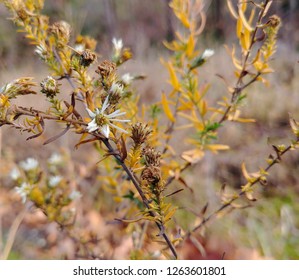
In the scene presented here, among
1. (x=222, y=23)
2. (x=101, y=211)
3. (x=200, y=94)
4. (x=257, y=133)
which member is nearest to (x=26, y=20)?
(x=200, y=94)

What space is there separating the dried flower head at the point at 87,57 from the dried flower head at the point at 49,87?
4cm

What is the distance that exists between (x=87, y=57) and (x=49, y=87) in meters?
0.05

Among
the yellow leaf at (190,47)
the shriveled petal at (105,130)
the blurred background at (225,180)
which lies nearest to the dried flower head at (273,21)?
the yellow leaf at (190,47)

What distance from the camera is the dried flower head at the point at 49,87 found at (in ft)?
1.26

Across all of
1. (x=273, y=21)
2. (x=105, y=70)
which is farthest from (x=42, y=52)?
(x=273, y=21)

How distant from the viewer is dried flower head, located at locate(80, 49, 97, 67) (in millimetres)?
393

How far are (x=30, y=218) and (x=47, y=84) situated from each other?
1655 mm

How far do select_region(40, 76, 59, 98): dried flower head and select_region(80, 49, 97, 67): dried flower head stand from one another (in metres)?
0.04

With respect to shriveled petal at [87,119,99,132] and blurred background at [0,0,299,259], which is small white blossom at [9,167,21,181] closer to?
blurred background at [0,0,299,259]

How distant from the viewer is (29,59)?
454 cm

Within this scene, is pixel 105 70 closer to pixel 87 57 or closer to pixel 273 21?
pixel 87 57

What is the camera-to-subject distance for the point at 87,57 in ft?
1.29

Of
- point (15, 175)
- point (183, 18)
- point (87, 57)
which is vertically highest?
point (183, 18)
